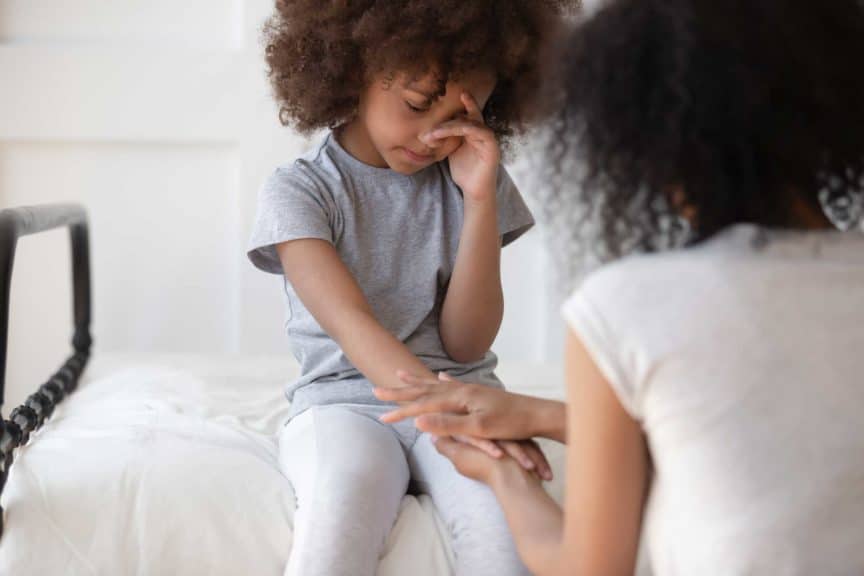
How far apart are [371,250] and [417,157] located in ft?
0.39

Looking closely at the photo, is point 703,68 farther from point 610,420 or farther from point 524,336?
point 524,336

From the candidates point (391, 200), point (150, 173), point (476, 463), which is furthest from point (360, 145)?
point (150, 173)

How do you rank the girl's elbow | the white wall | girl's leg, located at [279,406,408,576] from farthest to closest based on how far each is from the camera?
the white wall
the girl's elbow
girl's leg, located at [279,406,408,576]

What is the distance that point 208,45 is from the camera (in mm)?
1995

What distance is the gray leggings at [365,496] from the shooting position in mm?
959

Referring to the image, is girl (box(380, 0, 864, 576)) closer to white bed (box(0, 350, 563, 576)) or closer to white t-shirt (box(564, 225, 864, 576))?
white t-shirt (box(564, 225, 864, 576))

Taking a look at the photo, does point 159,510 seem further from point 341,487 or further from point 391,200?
point 391,200

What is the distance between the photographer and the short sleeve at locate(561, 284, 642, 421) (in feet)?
2.33

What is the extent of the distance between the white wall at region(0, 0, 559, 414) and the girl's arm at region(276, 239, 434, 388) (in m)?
0.79

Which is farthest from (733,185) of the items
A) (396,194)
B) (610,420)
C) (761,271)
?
(396,194)

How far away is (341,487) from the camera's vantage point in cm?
101

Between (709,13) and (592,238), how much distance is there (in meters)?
0.19

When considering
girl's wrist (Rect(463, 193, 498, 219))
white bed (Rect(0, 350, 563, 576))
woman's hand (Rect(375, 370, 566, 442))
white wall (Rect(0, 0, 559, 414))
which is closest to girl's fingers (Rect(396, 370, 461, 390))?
woman's hand (Rect(375, 370, 566, 442))

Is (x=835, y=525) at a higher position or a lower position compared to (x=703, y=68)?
lower
